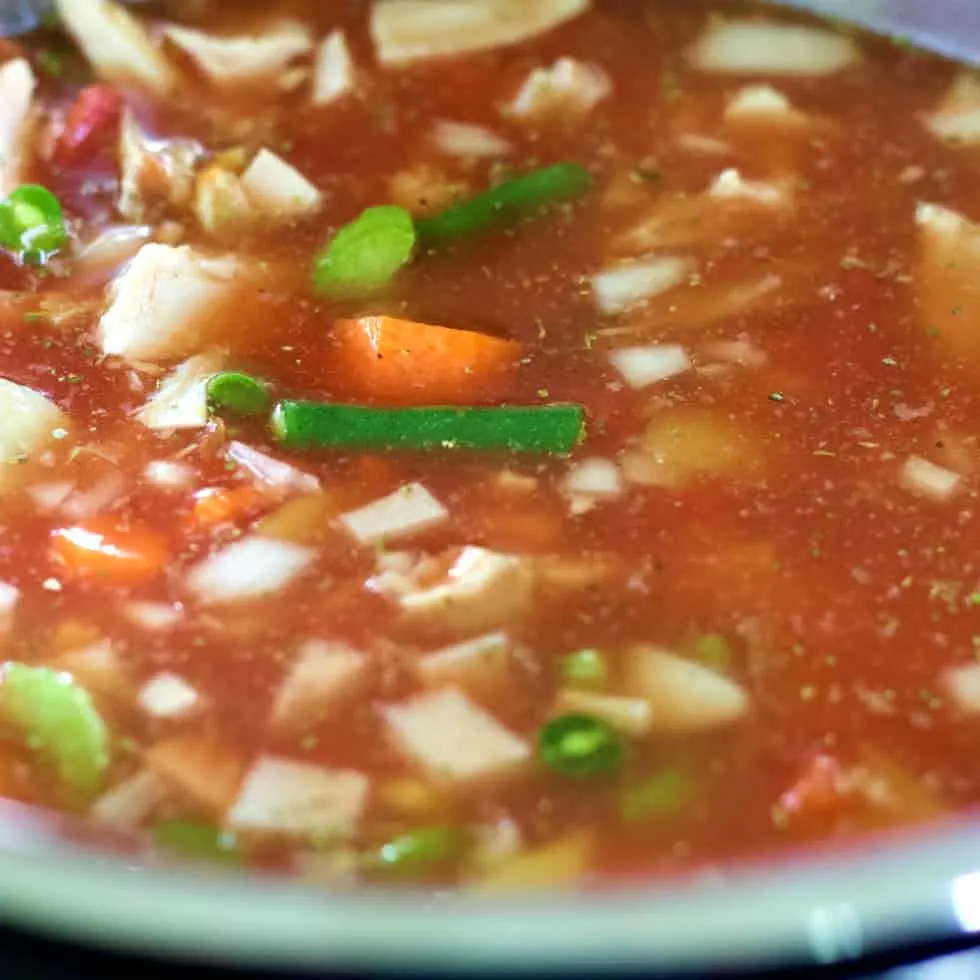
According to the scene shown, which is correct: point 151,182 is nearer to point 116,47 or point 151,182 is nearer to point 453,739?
point 116,47

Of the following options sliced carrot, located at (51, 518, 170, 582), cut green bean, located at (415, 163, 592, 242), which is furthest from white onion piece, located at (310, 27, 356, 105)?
sliced carrot, located at (51, 518, 170, 582)

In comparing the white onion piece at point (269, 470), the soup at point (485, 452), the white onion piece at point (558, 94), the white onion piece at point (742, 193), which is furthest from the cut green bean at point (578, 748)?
the white onion piece at point (558, 94)

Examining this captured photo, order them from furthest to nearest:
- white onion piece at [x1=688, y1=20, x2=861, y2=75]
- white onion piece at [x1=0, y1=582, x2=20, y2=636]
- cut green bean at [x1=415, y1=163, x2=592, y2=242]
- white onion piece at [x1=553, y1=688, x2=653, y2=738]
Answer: white onion piece at [x1=688, y1=20, x2=861, y2=75], cut green bean at [x1=415, y1=163, x2=592, y2=242], white onion piece at [x1=0, y1=582, x2=20, y2=636], white onion piece at [x1=553, y1=688, x2=653, y2=738]

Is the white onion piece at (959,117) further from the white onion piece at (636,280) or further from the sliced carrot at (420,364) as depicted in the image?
the sliced carrot at (420,364)

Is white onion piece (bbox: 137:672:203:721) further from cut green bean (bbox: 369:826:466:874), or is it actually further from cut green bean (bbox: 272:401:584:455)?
cut green bean (bbox: 272:401:584:455)

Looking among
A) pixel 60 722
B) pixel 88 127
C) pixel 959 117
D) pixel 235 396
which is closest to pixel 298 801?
pixel 60 722
